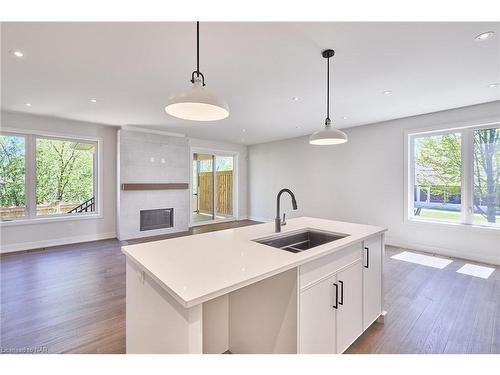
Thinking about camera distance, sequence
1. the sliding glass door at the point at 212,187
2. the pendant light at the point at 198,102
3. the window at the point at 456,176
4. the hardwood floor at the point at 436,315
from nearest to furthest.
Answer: the pendant light at the point at 198,102 → the hardwood floor at the point at 436,315 → the window at the point at 456,176 → the sliding glass door at the point at 212,187

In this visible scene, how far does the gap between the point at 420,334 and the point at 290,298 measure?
152 centimetres

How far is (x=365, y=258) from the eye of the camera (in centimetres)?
187

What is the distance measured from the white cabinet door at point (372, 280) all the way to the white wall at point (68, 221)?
5379mm

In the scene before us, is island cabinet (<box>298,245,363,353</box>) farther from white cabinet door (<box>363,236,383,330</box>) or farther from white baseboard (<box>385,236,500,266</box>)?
white baseboard (<box>385,236,500,266</box>)

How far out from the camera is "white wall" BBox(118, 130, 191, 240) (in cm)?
514

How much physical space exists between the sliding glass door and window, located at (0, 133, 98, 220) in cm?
258

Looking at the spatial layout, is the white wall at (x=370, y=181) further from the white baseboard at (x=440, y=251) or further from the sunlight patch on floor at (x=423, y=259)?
the sunlight patch on floor at (x=423, y=259)

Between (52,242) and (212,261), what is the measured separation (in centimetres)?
501

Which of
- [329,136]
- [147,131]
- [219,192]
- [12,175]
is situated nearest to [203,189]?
[219,192]

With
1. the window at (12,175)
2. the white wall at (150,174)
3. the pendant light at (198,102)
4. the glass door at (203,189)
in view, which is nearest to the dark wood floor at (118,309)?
the window at (12,175)

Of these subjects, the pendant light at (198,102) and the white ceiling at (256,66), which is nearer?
the pendant light at (198,102)

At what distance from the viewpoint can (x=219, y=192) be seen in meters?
7.62

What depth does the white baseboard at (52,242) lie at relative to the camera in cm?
420

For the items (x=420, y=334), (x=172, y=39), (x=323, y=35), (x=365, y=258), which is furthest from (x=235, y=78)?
(x=420, y=334)
